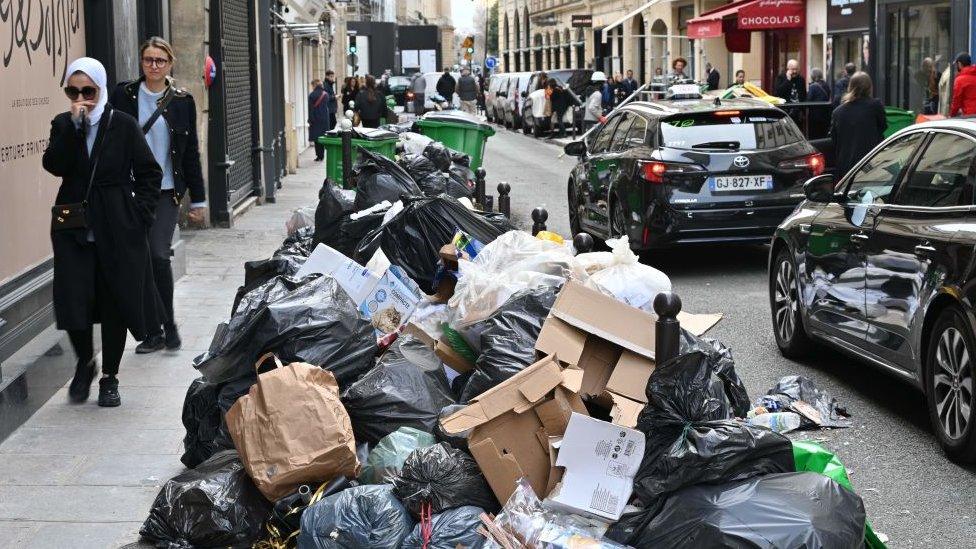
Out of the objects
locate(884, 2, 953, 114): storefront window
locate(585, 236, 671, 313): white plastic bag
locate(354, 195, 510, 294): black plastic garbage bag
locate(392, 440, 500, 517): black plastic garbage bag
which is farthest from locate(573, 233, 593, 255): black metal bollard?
locate(884, 2, 953, 114): storefront window

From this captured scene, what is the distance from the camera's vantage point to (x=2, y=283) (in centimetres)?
710

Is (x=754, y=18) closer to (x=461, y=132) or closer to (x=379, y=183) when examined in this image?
(x=461, y=132)

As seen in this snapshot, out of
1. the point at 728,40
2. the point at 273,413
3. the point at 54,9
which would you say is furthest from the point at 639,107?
the point at 728,40

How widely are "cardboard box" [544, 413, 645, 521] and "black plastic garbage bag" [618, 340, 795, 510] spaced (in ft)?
0.16

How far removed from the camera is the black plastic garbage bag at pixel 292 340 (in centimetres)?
564

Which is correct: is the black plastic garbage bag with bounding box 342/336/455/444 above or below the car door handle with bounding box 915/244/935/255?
below

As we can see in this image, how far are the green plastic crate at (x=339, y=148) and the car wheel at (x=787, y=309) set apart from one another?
24.1ft

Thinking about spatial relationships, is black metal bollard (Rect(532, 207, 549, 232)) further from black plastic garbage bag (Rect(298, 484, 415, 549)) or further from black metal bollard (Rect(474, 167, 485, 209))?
black metal bollard (Rect(474, 167, 485, 209))

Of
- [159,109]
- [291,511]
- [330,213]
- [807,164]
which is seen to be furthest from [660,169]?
[291,511]

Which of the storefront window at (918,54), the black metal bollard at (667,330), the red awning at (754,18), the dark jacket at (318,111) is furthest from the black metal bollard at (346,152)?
the red awning at (754,18)

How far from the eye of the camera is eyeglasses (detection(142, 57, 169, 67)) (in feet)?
25.5

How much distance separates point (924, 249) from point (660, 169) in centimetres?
541

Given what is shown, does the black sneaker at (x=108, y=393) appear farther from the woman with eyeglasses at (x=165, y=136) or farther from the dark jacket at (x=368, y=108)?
the dark jacket at (x=368, y=108)

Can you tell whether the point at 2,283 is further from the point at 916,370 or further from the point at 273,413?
the point at 916,370
